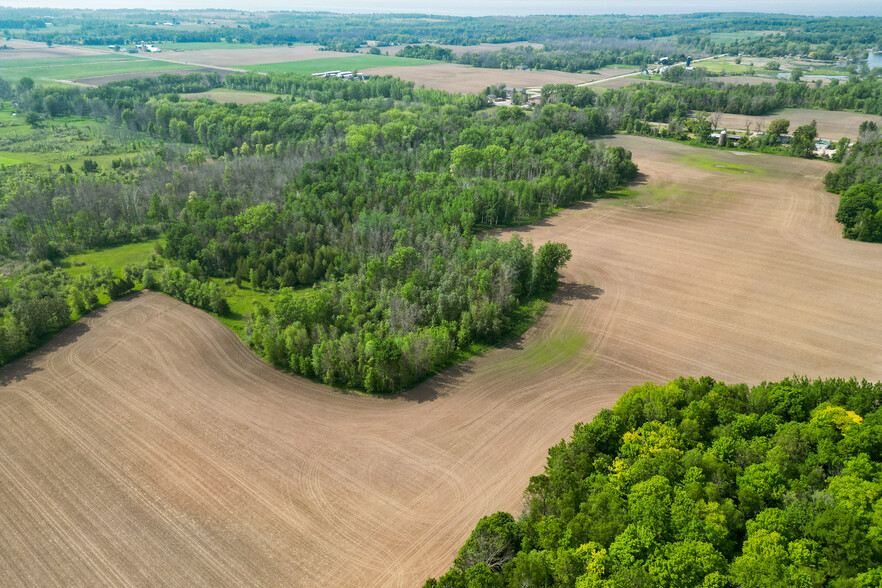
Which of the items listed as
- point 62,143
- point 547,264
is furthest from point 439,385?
point 62,143

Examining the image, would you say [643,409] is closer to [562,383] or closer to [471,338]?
[562,383]

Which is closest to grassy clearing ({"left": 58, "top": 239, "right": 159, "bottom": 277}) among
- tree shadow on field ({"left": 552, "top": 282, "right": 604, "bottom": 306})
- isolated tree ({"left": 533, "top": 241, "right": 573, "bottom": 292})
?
isolated tree ({"left": 533, "top": 241, "right": 573, "bottom": 292})

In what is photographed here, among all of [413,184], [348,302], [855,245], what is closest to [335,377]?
[348,302]

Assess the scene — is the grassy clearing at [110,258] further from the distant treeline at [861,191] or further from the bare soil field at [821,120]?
the bare soil field at [821,120]

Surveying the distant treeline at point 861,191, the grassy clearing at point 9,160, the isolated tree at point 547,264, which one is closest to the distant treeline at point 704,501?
the isolated tree at point 547,264

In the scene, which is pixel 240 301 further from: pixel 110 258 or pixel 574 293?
pixel 574 293

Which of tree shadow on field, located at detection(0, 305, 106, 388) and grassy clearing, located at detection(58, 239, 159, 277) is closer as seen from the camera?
tree shadow on field, located at detection(0, 305, 106, 388)

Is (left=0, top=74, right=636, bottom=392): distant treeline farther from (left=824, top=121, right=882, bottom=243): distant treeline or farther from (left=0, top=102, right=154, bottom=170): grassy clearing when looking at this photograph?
(left=824, top=121, right=882, bottom=243): distant treeline
